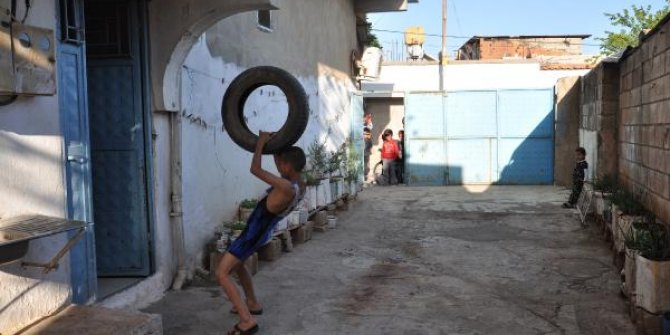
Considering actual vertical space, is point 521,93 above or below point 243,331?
above

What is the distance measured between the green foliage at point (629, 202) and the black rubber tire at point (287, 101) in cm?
379

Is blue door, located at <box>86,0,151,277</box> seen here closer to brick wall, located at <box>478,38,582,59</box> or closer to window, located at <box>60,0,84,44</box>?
window, located at <box>60,0,84,44</box>

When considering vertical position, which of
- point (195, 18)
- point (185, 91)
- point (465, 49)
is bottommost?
point (185, 91)

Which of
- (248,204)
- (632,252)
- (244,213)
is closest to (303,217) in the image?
(248,204)

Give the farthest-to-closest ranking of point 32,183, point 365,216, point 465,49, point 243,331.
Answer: point 465,49 < point 365,216 < point 243,331 < point 32,183

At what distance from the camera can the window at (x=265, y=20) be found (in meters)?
8.50

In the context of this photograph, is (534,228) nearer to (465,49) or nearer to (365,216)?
(365,216)

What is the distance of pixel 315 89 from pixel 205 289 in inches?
221

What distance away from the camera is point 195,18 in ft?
18.0

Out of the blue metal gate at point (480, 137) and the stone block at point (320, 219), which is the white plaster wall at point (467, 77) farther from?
the stone block at point (320, 219)

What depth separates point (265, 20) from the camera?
8719 mm

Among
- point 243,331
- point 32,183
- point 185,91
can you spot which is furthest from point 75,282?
point 185,91

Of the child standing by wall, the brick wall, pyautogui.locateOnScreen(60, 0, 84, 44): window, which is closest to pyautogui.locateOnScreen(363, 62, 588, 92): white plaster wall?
the child standing by wall

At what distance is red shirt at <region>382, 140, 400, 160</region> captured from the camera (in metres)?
15.2
